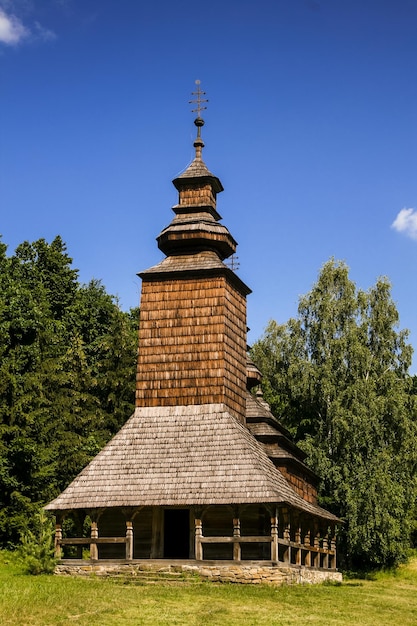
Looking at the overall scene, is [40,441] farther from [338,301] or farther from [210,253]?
[338,301]

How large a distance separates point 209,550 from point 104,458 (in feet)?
15.3

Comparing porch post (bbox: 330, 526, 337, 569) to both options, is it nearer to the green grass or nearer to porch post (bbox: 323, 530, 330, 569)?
porch post (bbox: 323, 530, 330, 569)

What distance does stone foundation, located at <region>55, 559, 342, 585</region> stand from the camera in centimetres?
2475

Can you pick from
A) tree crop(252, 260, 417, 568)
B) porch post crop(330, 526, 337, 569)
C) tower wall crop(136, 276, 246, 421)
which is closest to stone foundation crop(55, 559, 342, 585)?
tower wall crop(136, 276, 246, 421)

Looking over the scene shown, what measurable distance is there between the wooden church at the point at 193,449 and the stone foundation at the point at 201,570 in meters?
0.16

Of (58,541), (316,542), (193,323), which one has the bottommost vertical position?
(316,542)

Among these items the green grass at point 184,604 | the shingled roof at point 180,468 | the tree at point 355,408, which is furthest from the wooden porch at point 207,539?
the tree at point 355,408

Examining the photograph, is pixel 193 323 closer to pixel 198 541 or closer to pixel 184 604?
pixel 198 541

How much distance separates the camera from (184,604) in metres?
19.4

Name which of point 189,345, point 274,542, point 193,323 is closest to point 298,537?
point 274,542

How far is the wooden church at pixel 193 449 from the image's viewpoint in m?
26.3

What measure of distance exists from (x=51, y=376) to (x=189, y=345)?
11304 millimetres

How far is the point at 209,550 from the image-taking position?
1103 inches

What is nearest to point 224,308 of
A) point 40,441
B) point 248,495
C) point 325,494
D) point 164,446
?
point 164,446
